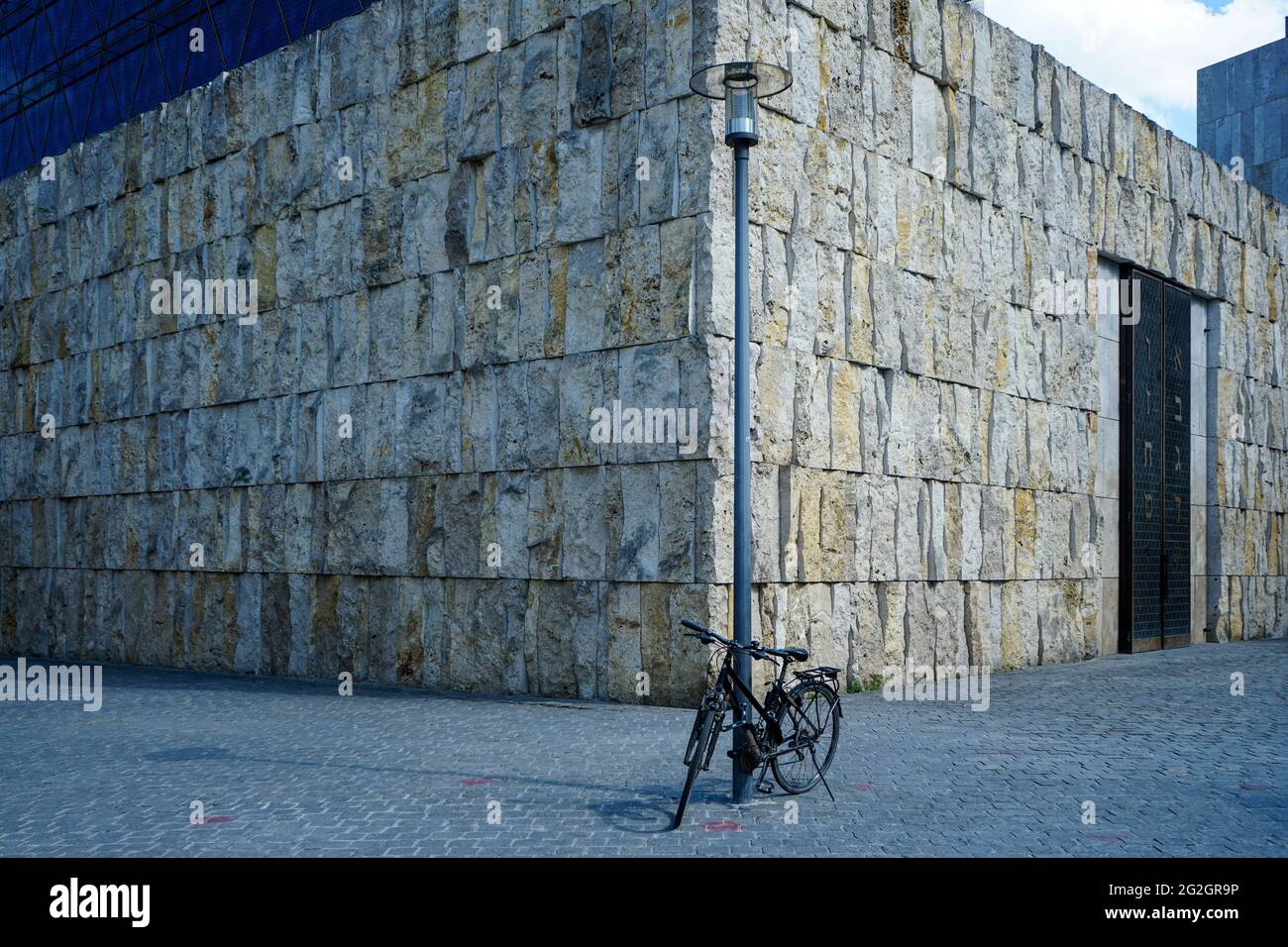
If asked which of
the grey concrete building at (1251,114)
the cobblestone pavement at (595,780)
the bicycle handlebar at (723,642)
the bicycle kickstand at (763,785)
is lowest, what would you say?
the cobblestone pavement at (595,780)

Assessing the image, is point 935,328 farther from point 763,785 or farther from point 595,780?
point 595,780

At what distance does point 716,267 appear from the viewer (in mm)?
12914

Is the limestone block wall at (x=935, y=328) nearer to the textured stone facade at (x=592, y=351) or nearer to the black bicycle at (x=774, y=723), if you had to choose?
the textured stone facade at (x=592, y=351)

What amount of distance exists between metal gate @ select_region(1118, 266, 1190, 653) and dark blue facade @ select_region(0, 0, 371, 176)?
41.6ft

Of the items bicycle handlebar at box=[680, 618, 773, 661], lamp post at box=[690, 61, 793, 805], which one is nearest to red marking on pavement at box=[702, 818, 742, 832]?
lamp post at box=[690, 61, 793, 805]

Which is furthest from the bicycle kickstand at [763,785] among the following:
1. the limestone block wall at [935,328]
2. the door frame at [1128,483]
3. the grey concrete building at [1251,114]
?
the grey concrete building at [1251,114]

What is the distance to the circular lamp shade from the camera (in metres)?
8.35

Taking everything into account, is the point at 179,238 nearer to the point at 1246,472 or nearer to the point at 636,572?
the point at 636,572

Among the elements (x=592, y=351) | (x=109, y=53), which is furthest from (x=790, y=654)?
(x=109, y=53)

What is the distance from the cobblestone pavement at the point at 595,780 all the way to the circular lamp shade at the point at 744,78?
15.3ft

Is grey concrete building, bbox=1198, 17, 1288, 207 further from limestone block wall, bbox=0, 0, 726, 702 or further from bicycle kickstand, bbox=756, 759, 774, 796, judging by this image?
bicycle kickstand, bbox=756, 759, 774, 796

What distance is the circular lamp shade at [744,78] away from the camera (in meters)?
8.35

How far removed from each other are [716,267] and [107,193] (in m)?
13.2
